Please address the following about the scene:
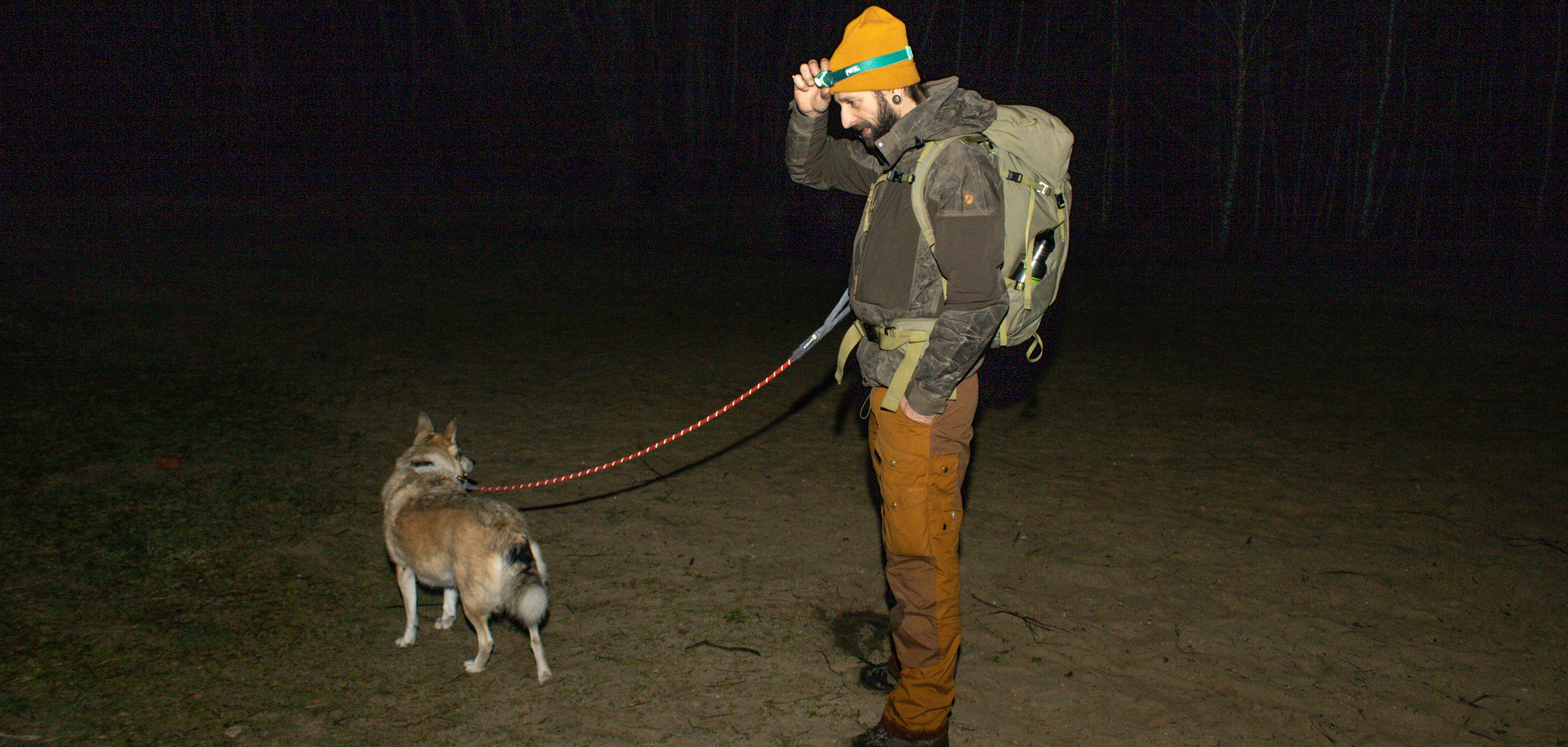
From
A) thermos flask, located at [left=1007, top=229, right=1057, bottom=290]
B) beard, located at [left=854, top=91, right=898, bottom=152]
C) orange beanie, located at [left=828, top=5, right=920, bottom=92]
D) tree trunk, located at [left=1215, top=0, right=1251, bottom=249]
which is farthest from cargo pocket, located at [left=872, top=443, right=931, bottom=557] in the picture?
tree trunk, located at [left=1215, top=0, right=1251, bottom=249]

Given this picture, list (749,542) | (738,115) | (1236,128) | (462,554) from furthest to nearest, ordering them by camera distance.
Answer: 1. (738,115)
2. (1236,128)
3. (749,542)
4. (462,554)

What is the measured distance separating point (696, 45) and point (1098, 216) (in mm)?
15435

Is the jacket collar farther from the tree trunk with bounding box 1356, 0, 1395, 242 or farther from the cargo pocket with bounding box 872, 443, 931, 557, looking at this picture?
the tree trunk with bounding box 1356, 0, 1395, 242

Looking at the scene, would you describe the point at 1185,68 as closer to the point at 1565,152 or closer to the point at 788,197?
the point at 1565,152

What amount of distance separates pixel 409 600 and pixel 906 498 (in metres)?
2.22

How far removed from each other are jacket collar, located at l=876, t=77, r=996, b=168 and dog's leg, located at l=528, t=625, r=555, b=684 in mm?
2223

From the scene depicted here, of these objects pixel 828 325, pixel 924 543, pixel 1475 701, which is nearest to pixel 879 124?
pixel 828 325

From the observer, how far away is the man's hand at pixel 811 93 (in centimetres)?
318

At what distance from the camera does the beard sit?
2.91 meters

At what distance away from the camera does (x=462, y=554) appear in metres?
3.53

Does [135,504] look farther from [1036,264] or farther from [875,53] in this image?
[1036,264]

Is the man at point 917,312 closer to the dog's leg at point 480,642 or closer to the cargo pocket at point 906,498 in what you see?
the cargo pocket at point 906,498

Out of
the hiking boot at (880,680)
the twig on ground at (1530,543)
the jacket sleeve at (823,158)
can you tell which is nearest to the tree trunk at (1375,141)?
the twig on ground at (1530,543)

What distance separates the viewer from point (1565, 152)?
83.9ft
